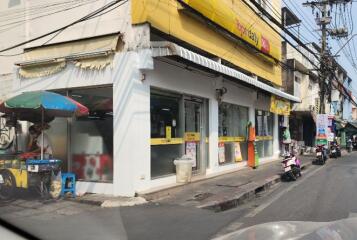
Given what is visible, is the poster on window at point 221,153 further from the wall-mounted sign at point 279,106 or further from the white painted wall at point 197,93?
the wall-mounted sign at point 279,106

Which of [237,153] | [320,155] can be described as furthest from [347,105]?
[237,153]

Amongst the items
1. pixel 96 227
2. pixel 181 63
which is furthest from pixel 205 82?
pixel 96 227

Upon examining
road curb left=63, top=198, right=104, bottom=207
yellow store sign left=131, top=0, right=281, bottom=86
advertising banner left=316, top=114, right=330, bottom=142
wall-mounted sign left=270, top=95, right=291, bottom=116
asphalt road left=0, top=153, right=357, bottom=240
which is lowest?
asphalt road left=0, top=153, right=357, bottom=240

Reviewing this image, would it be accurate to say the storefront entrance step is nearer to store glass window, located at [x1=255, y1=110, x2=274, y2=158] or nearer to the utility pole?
store glass window, located at [x1=255, y1=110, x2=274, y2=158]

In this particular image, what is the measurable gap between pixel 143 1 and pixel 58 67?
2840 millimetres

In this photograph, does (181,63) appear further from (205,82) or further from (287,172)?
(287,172)

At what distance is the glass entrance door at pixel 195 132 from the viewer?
14.4m

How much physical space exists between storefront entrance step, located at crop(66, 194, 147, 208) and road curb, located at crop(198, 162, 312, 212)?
→ 1431mm

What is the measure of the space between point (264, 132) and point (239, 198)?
40.6ft

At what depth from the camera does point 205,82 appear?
15.3 metres

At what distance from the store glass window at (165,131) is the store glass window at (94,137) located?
3.87 feet

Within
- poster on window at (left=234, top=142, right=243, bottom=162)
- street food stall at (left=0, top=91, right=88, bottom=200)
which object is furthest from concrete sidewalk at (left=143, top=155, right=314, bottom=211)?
street food stall at (left=0, top=91, right=88, bottom=200)

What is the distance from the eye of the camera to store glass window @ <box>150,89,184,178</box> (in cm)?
1233

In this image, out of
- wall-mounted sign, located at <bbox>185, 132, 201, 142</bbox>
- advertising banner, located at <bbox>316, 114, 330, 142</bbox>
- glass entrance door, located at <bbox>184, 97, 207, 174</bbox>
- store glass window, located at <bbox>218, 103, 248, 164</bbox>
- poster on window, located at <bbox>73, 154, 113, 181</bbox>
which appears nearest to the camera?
poster on window, located at <bbox>73, 154, 113, 181</bbox>
